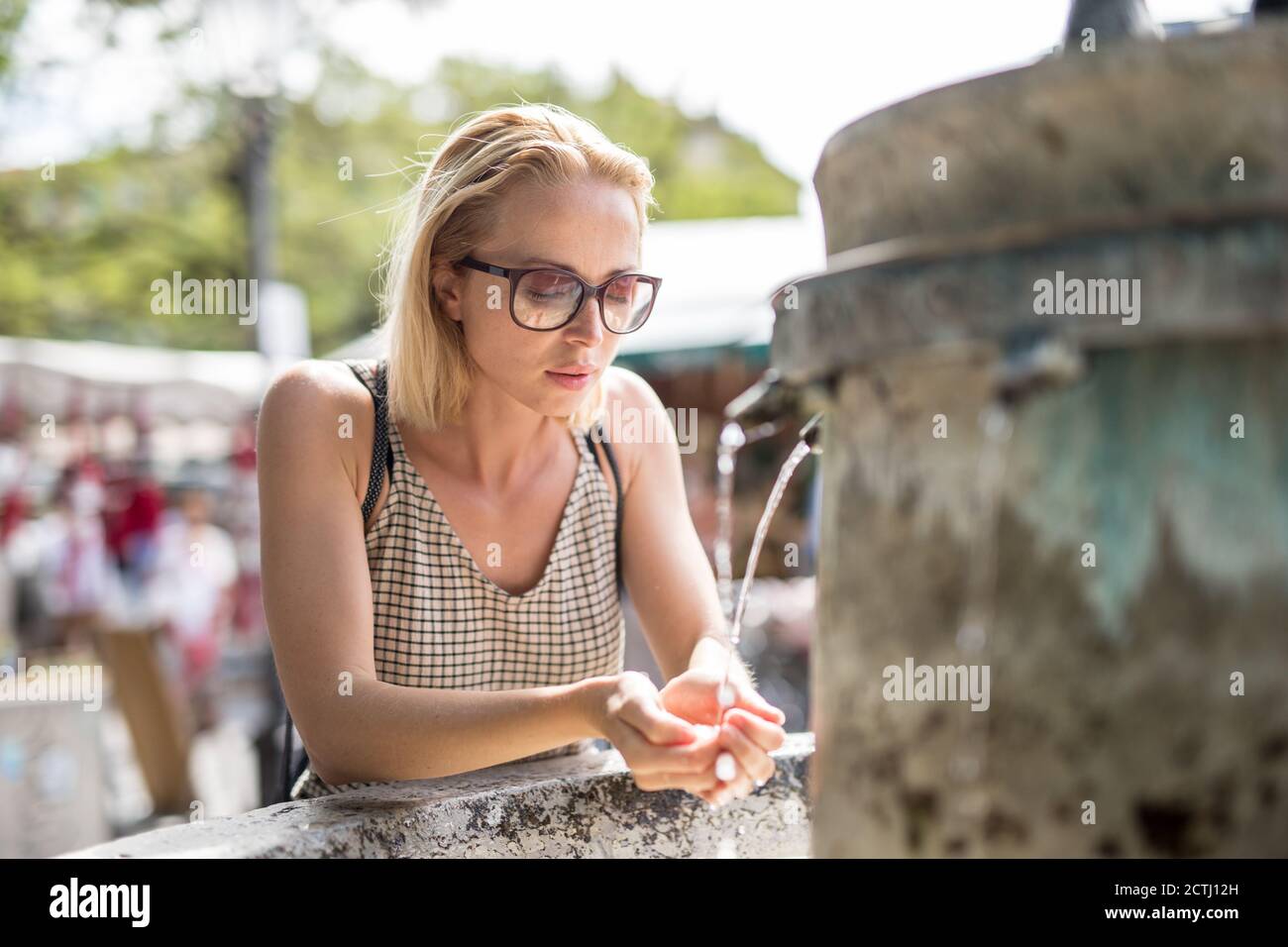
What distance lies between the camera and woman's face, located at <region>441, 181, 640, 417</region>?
2.07 meters

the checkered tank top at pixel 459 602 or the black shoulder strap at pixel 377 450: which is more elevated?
the black shoulder strap at pixel 377 450

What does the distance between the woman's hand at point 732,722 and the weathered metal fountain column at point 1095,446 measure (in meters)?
0.49

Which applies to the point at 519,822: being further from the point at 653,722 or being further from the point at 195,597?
the point at 195,597

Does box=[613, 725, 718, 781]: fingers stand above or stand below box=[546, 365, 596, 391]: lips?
below

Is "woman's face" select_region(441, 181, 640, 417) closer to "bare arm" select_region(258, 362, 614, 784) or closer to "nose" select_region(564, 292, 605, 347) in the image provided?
"nose" select_region(564, 292, 605, 347)

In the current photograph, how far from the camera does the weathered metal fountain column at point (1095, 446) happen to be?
3.28ft

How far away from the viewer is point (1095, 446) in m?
1.05

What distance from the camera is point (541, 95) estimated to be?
17.8m

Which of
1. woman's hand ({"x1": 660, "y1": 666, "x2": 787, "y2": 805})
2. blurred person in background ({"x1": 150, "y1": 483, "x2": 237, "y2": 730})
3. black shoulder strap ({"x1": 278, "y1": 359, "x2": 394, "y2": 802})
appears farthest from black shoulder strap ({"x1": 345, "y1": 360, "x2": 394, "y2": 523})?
blurred person in background ({"x1": 150, "y1": 483, "x2": 237, "y2": 730})

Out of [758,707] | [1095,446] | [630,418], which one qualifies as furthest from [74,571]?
[1095,446]

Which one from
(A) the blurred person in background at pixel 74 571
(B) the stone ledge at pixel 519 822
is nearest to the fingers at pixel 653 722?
(B) the stone ledge at pixel 519 822

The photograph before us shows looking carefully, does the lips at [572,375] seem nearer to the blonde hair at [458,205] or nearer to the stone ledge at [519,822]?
the blonde hair at [458,205]

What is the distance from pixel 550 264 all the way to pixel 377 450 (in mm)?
469
